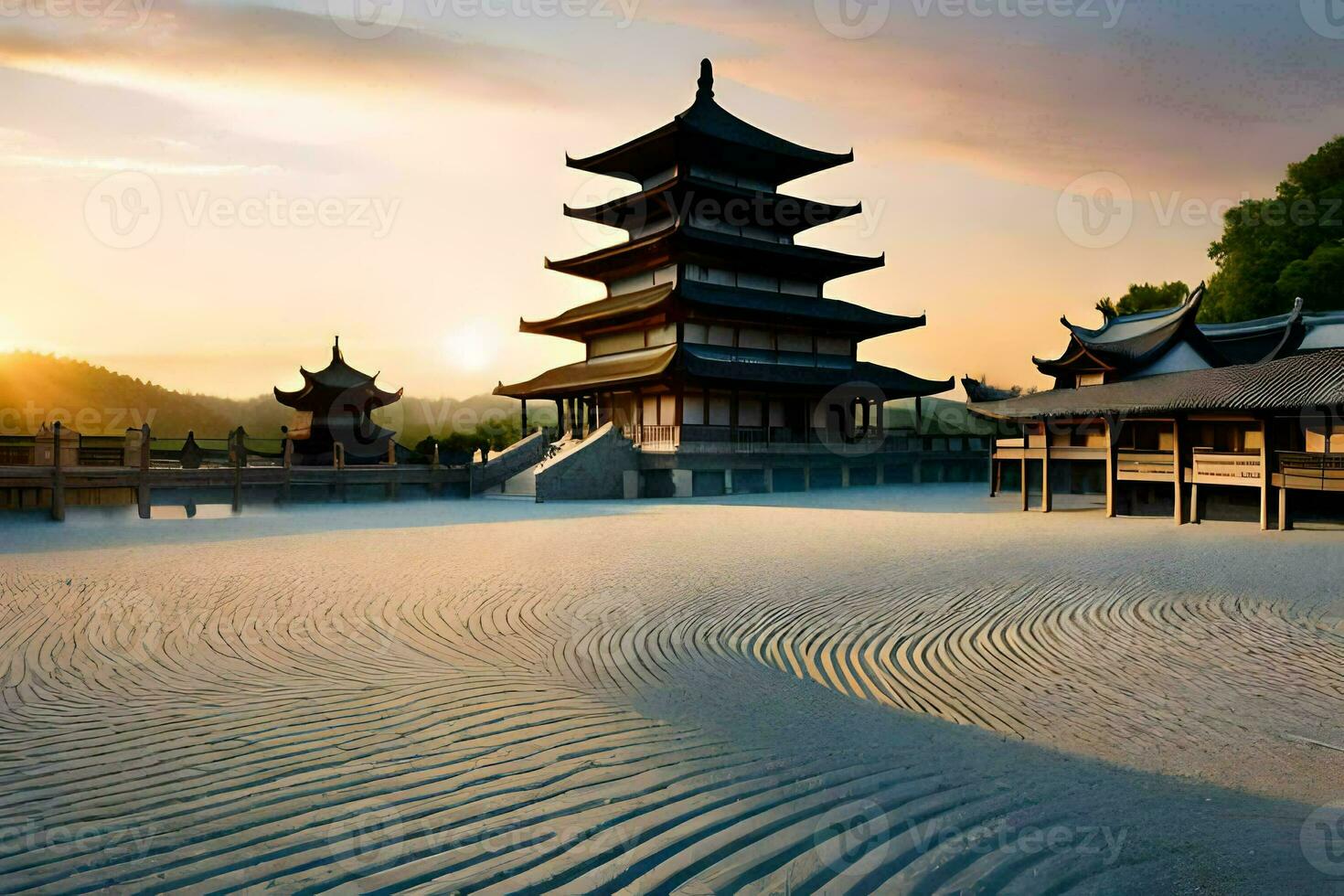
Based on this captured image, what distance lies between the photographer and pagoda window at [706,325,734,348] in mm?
34250

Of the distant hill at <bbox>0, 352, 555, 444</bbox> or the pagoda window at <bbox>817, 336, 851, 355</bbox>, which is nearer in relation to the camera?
the pagoda window at <bbox>817, 336, 851, 355</bbox>

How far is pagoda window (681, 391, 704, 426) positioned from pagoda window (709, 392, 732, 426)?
491 millimetres

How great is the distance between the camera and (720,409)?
112 feet

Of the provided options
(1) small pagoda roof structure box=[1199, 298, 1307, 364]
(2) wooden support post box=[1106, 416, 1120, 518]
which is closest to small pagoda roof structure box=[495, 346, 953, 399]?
(1) small pagoda roof structure box=[1199, 298, 1307, 364]

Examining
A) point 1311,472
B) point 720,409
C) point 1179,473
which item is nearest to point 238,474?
point 720,409

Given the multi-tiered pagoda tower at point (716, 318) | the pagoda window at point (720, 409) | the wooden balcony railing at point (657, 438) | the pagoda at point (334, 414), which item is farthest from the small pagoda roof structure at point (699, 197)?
the pagoda at point (334, 414)

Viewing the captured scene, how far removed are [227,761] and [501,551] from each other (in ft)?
31.5

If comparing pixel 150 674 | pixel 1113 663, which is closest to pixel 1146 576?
pixel 1113 663

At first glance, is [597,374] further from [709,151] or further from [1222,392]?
[1222,392]

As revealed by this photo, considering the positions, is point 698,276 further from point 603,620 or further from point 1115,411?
point 603,620

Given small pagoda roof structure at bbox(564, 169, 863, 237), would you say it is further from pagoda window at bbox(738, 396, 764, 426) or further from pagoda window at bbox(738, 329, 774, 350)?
pagoda window at bbox(738, 396, 764, 426)

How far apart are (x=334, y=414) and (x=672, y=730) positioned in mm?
31918

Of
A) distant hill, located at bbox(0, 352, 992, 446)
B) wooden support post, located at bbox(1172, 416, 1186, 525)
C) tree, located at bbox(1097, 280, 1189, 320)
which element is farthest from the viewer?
distant hill, located at bbox(0, 352, 992, 446)

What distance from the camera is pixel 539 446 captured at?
3516cm
